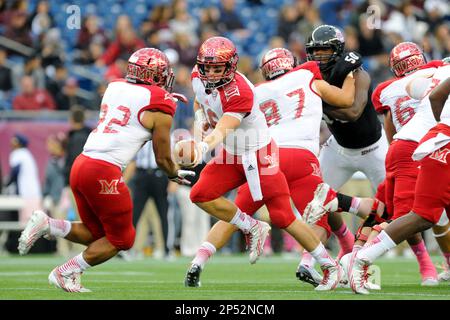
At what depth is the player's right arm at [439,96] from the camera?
7379 millimetres

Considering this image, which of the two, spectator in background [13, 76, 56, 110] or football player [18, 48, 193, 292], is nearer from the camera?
football player [18, 48, 193, 292]

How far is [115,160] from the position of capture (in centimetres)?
781

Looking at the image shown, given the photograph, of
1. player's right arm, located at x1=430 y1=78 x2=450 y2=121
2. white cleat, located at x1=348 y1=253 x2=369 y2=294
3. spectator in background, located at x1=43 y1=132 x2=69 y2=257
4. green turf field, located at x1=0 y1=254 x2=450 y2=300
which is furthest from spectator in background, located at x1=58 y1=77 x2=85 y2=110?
player's right arm, located at x1=430 y1=78 x2=450 y2=121

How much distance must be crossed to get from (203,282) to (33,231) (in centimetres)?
200

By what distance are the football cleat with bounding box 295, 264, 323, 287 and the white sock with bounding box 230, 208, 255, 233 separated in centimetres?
64

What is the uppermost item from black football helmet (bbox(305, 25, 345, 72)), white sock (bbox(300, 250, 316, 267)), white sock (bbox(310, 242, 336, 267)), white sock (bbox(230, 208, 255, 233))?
black football helmet (bbox(305, 25, 345, 72))

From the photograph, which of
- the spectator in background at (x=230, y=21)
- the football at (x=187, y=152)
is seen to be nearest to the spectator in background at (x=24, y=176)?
the spectator in background at (x=230, y=21)

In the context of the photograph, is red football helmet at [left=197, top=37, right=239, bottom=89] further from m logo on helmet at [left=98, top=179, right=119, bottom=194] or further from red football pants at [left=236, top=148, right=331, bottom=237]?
m logo on helmet at [left=98, top=179, right=119, bottom=194]

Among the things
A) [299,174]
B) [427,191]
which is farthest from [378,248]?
[299,174]

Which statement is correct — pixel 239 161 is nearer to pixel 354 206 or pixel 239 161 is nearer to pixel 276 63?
pixel 276 63

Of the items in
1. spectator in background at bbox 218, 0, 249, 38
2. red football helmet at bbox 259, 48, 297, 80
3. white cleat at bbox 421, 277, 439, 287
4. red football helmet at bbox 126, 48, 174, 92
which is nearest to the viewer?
red football helmet at bbox 126, 48, 174, 92

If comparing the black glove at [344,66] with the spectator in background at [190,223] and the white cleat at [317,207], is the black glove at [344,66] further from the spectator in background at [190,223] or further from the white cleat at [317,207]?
the spectator in background at [190,223]

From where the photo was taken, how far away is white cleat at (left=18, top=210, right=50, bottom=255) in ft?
25.8

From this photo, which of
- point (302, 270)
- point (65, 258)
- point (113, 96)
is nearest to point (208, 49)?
point (113, 96)
